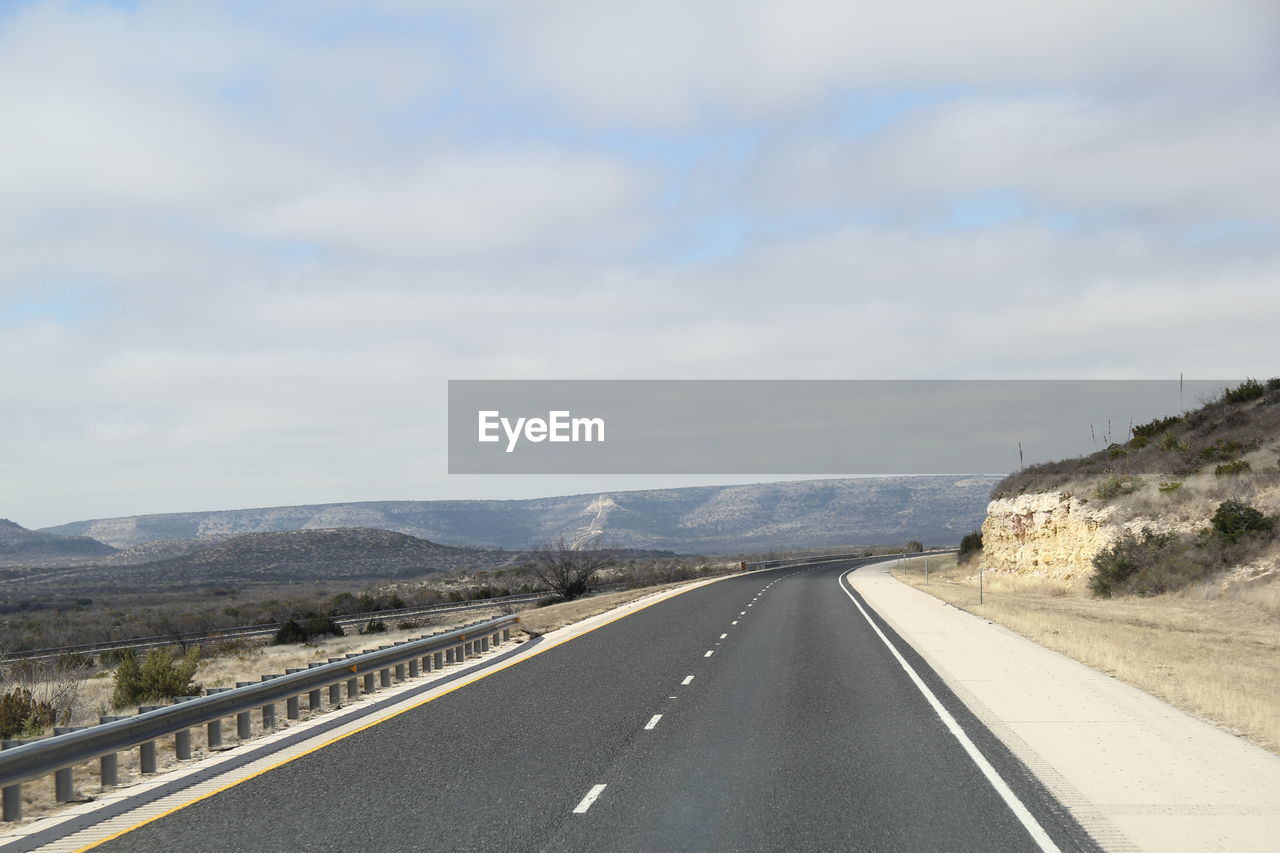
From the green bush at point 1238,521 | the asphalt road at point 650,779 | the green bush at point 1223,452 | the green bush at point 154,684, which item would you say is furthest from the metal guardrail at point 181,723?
the green bush at point 1223,452

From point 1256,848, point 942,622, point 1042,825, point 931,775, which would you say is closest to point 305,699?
point 931,775

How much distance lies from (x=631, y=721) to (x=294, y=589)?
95508 millimetres

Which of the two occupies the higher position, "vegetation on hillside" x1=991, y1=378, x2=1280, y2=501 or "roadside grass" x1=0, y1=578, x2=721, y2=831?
"vegetation on hillside" x1=991, y1=378, x2=1280, y2=501

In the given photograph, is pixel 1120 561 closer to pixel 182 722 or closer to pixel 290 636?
pixel 290 636

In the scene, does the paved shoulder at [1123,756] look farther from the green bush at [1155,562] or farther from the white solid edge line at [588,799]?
the green bush at [1155,562]

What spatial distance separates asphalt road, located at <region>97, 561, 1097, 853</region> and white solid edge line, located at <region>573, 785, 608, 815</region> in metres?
0.03

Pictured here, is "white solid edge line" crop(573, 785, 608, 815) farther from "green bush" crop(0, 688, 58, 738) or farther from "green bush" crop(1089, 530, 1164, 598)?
"green bush" crop(1089, 530, 1164, 598)

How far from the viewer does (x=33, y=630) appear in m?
56.0

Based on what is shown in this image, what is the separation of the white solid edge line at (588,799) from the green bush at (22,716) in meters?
7.98

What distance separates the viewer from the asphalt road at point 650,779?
844cm

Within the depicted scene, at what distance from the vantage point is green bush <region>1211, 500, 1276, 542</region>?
39.3 meters

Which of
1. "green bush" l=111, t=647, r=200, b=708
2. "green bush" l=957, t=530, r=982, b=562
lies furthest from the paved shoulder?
"green bush" l=957, t=530, r=982, b=562

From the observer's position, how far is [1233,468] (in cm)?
4538

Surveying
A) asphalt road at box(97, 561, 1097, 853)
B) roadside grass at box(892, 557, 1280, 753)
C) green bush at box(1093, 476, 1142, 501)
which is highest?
green bush at box(1093, 476, 1142, 501)
